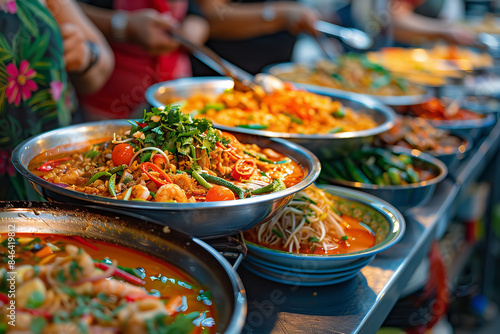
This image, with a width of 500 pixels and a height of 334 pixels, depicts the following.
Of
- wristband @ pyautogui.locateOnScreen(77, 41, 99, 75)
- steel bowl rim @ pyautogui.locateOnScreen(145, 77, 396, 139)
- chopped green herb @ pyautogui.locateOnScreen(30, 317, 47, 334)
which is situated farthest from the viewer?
wristband @ pyautogui.locateOnScreen(77, 41, 99, 75)

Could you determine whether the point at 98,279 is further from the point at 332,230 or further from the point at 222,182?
the point at 332,230

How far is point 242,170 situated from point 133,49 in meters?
2.23

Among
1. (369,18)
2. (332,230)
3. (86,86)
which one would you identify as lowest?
(369,18)

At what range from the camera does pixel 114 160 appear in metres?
1.37

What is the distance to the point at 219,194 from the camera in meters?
1.25

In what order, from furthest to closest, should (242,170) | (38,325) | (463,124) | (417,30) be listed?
(417,30) → (463,124) → (242,170) → (38,325)

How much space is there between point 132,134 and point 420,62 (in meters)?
4.22

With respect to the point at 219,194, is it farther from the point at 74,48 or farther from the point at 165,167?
the point at 74,48

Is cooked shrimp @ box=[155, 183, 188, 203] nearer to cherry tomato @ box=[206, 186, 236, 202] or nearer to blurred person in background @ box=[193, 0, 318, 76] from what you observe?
cherry tomato @ box=[206, 186, 236, 202]

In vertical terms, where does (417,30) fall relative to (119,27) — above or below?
below

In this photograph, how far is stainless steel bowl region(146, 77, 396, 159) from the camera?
1946 mm

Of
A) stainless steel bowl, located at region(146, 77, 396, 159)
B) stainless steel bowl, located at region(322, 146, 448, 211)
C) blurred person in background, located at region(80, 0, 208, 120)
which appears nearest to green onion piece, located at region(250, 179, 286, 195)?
stainless steel bowl, located at region(146, 77, 396, 159)

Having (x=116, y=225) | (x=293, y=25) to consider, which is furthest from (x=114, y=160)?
(x=293, y=25)

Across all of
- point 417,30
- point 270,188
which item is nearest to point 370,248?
point 270,188
